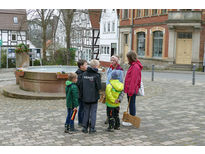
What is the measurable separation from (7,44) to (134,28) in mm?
23880

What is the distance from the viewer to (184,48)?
2714 cm

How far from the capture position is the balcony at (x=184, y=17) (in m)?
25.6

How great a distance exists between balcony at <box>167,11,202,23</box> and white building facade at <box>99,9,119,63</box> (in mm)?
12294

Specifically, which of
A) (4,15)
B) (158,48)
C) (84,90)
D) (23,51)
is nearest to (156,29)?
(158,48)

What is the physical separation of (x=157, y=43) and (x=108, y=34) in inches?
480

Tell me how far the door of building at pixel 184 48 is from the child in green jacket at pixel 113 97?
21.9m

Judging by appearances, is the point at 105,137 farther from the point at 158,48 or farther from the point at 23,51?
the point at 158,48

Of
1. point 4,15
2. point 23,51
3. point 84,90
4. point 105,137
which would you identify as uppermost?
point 4,15

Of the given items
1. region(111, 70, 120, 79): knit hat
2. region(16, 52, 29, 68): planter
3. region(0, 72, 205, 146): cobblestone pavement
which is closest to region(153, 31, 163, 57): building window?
region(16, 52, 29, 68): planter

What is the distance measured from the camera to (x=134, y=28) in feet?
112

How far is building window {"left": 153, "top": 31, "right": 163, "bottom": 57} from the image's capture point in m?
29.6

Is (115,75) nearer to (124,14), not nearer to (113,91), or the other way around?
(113,91)

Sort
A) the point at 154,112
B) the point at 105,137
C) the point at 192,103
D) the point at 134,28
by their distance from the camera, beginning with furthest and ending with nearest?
the point at 134,28, the point at 192,103, the point at 154,112, the point at 105,137

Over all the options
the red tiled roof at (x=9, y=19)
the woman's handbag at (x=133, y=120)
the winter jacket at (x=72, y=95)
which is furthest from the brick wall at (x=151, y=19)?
the winter jacket at (x=72, y=95)
